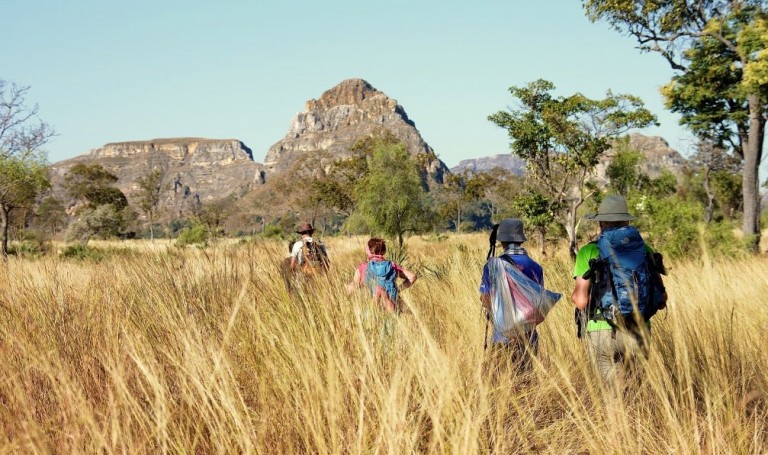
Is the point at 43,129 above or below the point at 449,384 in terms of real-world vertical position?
above

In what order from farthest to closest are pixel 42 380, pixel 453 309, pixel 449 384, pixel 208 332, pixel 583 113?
pixel 583 113 < pixel 453 309 < pixel 208 332 < pixel 42 380 < pixel 449 384

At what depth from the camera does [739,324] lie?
393cm

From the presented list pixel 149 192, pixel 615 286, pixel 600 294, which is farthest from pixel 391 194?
pixel 149 192

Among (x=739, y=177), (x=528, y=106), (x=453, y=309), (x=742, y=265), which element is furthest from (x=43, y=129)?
(x=739, y=177)

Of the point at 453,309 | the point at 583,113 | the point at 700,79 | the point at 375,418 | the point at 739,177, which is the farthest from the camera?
the point at 739,177

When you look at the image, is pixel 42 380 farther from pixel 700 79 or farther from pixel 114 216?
pixel 114 216

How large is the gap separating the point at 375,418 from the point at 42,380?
50.5 inches

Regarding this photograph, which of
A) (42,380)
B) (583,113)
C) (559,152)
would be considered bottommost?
(42,380)

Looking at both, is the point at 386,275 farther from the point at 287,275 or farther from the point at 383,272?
the point at 287,275

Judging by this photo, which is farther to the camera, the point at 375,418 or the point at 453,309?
the point at 453,309

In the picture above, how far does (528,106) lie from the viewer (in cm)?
1936

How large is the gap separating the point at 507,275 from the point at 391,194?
97.2ft

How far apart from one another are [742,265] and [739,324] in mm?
5306

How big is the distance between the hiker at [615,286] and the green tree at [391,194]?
29.0 metres
